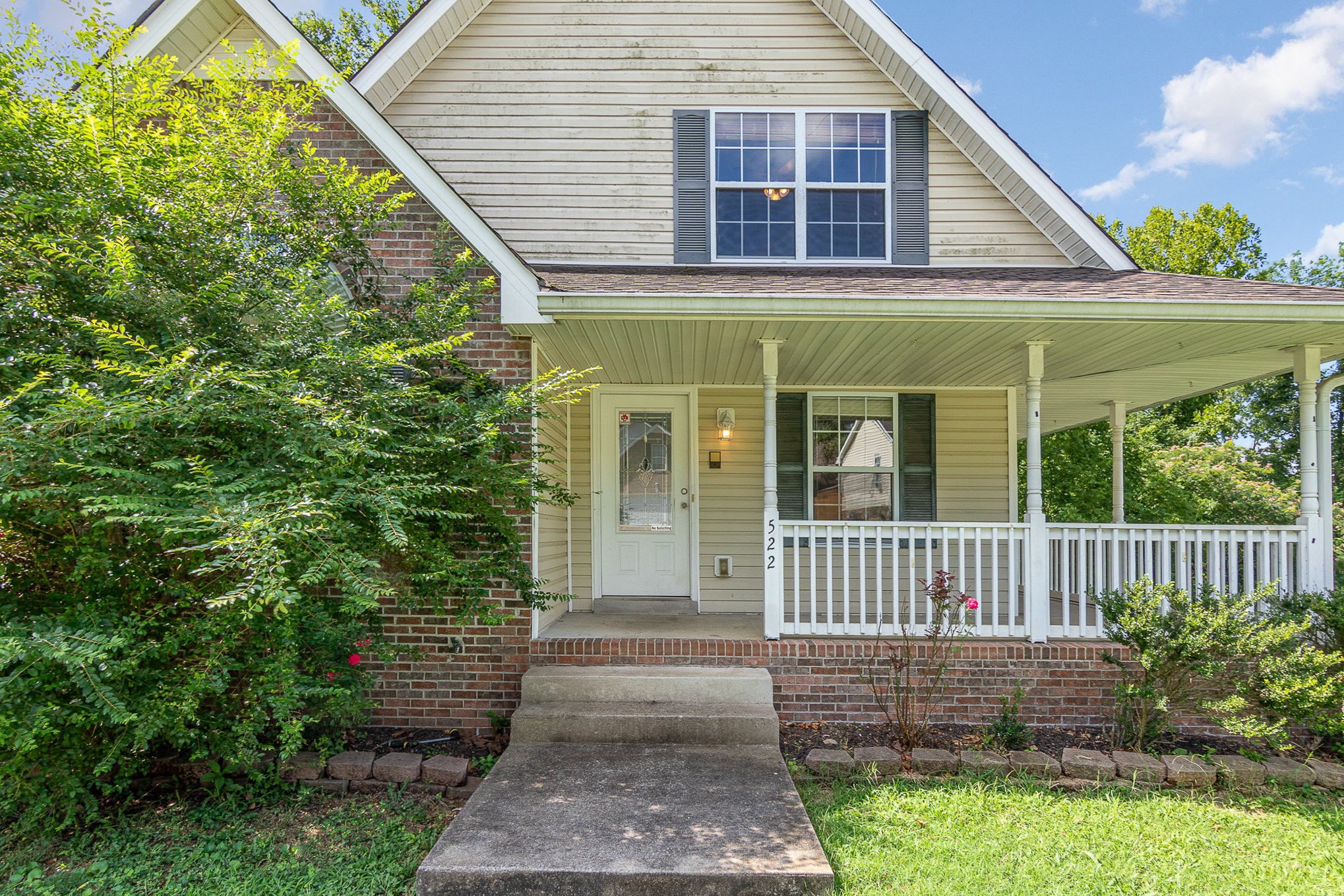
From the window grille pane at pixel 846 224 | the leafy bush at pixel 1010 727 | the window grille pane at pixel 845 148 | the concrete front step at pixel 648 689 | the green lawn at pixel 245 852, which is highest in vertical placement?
the window grille pane at pixel 845 148

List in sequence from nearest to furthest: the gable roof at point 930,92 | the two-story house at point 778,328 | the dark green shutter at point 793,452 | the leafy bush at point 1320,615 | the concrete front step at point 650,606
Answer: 1. the leafy bush at point 1320,615
2. the two-story house at point 778,328
3. the gable roof at point 930,92
4. the concrete front step at point 650,606
5. the dark green shutter at point 793,452

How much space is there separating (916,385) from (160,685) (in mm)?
6346

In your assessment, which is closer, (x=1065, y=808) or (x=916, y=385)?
(x=1065, y=808)

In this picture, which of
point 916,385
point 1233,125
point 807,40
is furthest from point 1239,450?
point 1233,125

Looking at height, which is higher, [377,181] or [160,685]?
[377,181]

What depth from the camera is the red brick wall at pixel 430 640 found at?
16.4 feet

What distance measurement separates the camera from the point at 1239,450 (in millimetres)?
15836

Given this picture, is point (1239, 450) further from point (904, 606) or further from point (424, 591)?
point (424, 591)

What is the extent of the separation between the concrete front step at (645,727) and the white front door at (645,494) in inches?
95.4

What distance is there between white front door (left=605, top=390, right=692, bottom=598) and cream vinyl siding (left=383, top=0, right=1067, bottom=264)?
150 centimetres

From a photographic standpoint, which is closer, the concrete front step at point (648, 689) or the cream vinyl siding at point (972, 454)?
the concrete front step at point (648, 689)

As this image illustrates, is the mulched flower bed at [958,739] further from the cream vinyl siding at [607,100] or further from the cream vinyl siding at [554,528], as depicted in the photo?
the cream vinyl siding at [607,100]

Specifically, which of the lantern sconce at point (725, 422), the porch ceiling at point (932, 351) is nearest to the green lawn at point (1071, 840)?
the porch ceiling at point (932, 351)

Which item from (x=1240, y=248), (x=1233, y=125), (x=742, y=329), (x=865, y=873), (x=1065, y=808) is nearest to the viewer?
(x=865, y=873)
